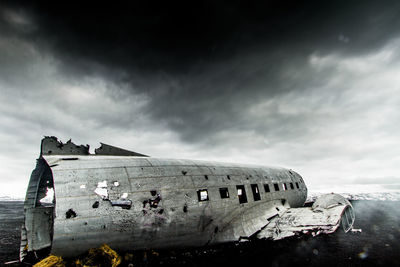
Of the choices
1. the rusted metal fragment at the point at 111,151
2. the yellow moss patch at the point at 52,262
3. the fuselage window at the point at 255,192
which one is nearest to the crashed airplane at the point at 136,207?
the rusted metal fragment at the point at 111,151

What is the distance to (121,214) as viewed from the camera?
25.6ft

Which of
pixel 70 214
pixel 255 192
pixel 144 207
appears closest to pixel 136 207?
pixel 144 207

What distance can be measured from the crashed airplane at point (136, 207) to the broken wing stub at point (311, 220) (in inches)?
2.3

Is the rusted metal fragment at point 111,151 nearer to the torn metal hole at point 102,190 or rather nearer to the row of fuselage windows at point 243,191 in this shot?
the torn metal hole at point 102,190

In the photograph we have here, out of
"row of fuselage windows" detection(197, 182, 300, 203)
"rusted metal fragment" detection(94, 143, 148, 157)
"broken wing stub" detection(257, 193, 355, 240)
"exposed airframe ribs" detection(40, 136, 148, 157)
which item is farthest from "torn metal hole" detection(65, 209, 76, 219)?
"broken wing stub" detection(257, 193, 355, 240)

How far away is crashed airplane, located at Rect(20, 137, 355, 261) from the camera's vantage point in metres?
7.35

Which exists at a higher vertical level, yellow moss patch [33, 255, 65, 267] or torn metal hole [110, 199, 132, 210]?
torn metal hole [110, 199, 132, 210]

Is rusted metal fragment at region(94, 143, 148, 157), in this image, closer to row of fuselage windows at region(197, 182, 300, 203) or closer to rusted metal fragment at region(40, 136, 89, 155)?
rusted metal fragment at region(40, 136, 89, 155)

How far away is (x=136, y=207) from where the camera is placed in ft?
26.9

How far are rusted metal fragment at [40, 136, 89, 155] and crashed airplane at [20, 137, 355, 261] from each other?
4 centimetres

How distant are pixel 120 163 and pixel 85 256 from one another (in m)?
3.67

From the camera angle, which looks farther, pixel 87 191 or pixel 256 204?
pixel 256 204

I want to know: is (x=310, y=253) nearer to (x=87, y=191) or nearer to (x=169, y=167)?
(x=169, y=167)

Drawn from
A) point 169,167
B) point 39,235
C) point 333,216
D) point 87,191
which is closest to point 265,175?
point 333,216
